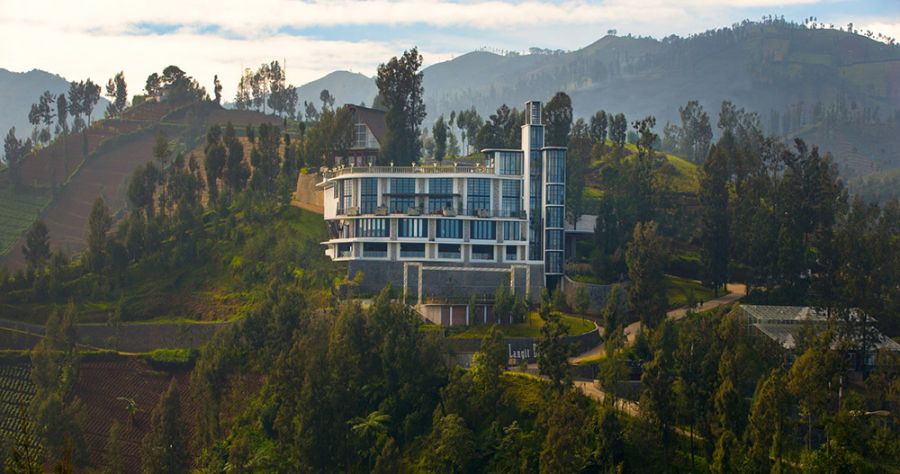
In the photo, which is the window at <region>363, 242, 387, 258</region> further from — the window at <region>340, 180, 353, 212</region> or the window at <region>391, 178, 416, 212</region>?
the window at <region>340, 180, 353, 212</region>

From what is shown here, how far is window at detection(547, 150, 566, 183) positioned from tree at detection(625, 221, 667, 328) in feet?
32.9

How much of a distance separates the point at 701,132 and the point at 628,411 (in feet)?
215

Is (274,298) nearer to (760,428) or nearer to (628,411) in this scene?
(628,411)

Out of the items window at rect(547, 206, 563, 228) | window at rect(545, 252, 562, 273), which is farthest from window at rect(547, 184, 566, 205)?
window at rect(545, 252, 562, 273)

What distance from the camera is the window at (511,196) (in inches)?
3327

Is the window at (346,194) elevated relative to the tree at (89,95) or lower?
lower

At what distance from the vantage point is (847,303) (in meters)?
71.1

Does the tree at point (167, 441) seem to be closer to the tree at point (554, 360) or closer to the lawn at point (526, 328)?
the lawn at point (526, 328)

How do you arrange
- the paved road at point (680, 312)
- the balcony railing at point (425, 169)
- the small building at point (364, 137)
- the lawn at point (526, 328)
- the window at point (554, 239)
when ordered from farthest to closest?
the small building at point (364, 137), the balcony railing at point (425, 169), the window at point (554, 239), the lawn at point (526, 328), the paved road at point (680, 312)

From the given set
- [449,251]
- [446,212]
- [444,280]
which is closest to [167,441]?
[444,280]

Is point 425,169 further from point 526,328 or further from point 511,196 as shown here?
point 526,328

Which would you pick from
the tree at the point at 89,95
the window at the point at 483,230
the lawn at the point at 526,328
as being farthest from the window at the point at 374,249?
the tree at the point at 89,95

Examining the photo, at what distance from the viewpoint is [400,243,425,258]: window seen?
83500 mm

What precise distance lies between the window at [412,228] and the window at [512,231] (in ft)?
16.6
